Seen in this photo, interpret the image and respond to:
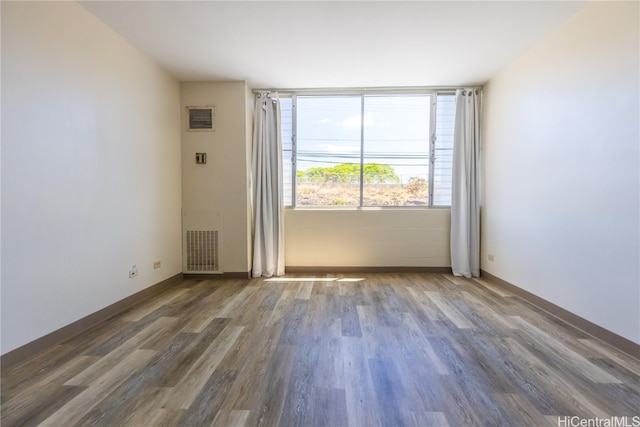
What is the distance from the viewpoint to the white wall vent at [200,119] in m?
3.56

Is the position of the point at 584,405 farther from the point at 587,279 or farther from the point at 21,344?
the point at 21,344

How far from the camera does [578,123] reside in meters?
2.25

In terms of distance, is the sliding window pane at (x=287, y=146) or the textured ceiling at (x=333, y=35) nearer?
the textured ceiling at (x=333, y=35)

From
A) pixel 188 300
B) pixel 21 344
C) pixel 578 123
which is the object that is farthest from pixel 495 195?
pixel 21 344

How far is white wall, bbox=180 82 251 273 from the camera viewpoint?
356cm

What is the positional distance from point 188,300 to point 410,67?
3.70 meters

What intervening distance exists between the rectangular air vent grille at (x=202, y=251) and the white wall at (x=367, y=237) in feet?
3.31

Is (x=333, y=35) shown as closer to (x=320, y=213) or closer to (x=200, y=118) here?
(x=200, y=118)

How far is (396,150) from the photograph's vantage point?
3.94 m

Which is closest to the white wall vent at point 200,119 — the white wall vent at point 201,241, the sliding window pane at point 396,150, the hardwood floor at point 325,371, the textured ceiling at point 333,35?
the textured ceiling at point 333,35

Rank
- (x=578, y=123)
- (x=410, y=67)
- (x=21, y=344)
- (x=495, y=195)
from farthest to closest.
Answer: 1. (x=495, y=195)
2. (x=410, y=67)
3. (x=578, y=123)
4. (x=21, y=344)

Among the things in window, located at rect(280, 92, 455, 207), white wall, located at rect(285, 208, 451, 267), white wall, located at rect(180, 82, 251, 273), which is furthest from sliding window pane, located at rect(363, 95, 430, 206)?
white wall, located at rect(180, 82, 251, 273)

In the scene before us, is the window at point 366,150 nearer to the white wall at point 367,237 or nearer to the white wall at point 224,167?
the white wall at point 367,237

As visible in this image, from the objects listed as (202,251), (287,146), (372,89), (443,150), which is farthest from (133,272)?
(443,150)
